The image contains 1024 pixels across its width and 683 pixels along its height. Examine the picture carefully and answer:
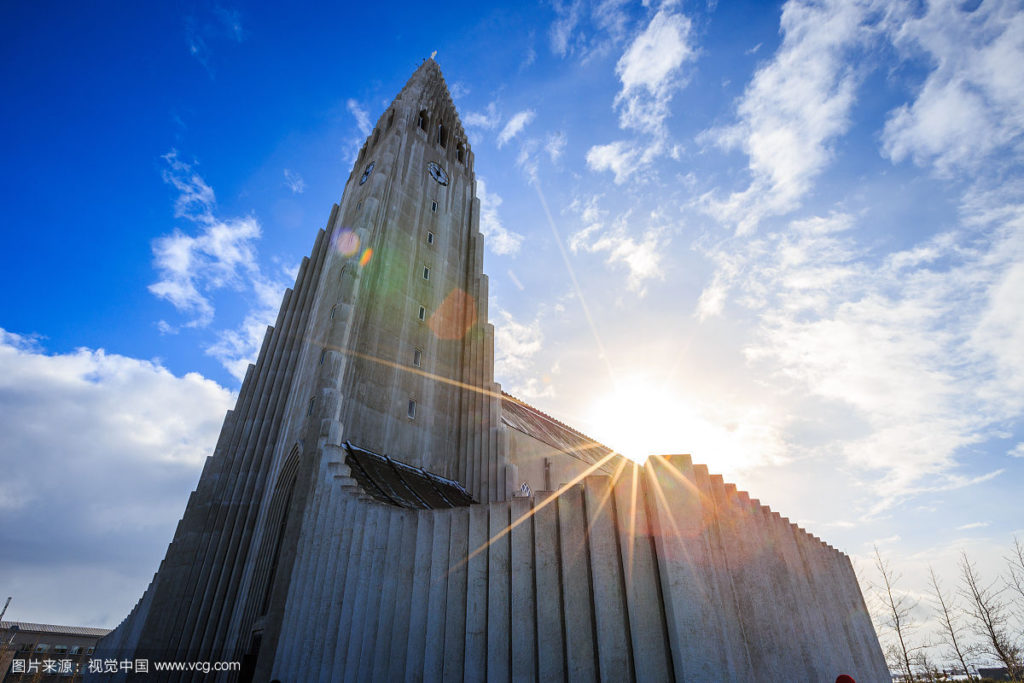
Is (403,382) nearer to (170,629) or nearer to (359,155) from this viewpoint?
(170,629)

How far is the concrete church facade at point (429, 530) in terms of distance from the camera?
8609 mm

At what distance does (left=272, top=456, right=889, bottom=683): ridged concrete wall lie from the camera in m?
8.13

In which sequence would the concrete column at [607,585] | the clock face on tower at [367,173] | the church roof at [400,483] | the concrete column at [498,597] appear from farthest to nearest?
1. the clock face on tower at [367,173]
2. the church roof at [400,483]
3. the concrete column at [498,597]
4. the concrete column at [607,585]

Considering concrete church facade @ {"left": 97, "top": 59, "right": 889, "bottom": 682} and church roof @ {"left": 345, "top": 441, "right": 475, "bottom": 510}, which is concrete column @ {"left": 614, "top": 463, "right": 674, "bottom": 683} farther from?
church roof @ {"left": 345, "top": 441, "right": 475, "bottom": 510}

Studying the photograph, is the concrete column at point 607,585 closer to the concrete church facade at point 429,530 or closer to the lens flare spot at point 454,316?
the concrete church facade at point 429,530

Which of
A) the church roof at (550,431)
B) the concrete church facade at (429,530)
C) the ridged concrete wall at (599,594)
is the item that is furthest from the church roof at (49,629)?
the ridged concrete wall at (599,594)

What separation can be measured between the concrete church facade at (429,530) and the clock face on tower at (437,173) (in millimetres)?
112

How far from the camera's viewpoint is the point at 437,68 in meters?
40.2

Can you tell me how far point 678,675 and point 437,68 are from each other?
143ft

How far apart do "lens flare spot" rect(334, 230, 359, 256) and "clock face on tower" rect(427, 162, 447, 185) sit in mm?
7569

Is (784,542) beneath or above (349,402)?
beneath

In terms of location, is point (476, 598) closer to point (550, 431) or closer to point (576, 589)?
Answer: point (576, 589)

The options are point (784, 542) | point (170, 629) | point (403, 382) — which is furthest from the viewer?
point (403, 382)

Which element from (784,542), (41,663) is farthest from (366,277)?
(41,663)
